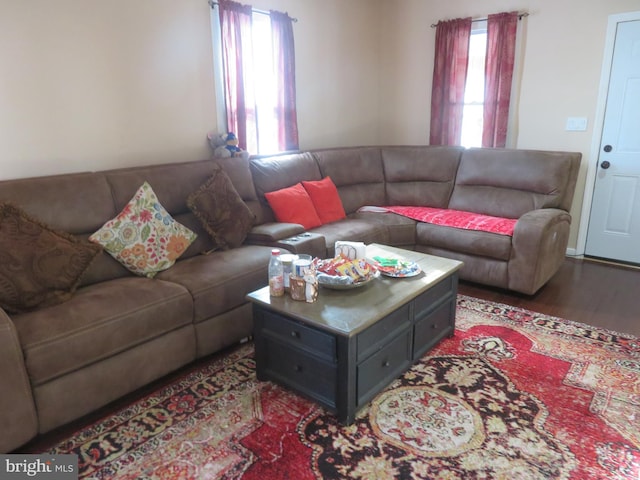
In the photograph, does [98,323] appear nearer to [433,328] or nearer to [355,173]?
[433,328]

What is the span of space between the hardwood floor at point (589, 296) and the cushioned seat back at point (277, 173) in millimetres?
1544

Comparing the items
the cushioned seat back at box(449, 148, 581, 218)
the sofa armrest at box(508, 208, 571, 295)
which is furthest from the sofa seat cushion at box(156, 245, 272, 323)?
the cushioned seat back at box(449, 148, 581, 218)

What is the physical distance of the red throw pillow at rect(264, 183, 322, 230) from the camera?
3.51m

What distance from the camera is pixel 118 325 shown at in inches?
82.2

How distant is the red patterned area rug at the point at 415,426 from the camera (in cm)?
180

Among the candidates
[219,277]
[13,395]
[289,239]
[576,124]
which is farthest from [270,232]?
[576,124]

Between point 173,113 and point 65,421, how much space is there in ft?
7.10

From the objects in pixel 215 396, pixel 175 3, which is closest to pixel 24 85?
pixel 175 3

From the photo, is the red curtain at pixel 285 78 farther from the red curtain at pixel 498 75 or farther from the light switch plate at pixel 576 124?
the light switch plate at pixel 576 124

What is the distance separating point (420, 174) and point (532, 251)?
1469 millimetres

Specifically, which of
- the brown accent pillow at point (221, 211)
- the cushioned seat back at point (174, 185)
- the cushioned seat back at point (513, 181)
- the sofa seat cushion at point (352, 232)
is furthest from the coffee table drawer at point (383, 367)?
the cushioned seat back at point (513, 181)

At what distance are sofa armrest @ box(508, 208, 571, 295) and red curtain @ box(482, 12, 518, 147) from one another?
4.12 feet

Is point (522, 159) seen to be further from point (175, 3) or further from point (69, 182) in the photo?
point (69, 182)

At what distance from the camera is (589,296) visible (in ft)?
11.1
